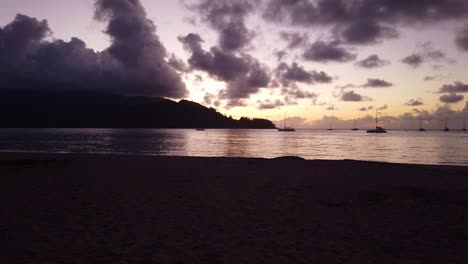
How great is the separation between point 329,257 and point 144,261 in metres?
3.77

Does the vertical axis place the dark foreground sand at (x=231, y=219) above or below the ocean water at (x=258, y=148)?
above

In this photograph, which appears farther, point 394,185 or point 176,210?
point 394,185

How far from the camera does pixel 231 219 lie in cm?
980

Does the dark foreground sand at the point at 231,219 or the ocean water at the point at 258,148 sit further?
the ocean water at the point at 258,148

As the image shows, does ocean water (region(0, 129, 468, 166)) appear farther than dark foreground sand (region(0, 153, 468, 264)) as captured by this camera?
Yes

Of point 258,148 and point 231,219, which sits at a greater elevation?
point 231,219

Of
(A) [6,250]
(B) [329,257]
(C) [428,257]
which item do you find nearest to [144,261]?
(A) [6,250]

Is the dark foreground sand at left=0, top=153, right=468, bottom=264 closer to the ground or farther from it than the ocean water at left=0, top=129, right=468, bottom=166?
farther from it

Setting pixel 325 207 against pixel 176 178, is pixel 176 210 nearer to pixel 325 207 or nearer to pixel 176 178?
pixel 325 207

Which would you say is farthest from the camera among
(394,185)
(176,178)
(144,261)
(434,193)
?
(176,178)

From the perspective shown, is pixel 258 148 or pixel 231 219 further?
pixel 258 148

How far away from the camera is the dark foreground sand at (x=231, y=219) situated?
703cm

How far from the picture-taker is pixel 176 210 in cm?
1073

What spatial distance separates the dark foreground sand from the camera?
7031mm
